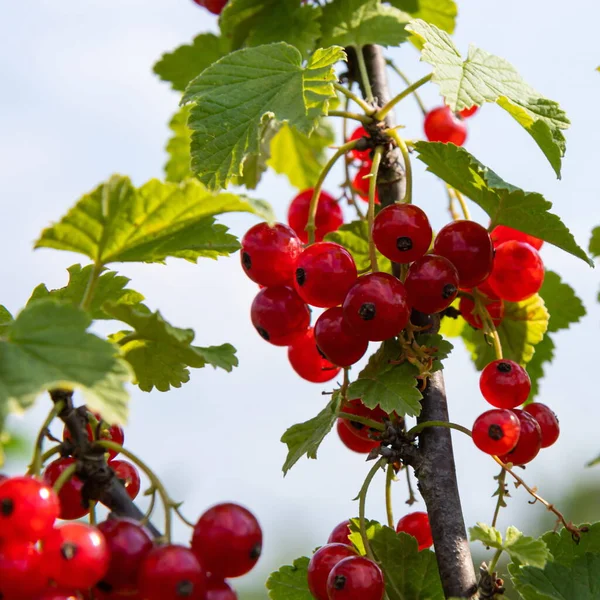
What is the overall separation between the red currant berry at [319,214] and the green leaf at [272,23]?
0.30 m

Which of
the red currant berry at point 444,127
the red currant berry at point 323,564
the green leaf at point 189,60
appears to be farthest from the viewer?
the green leaf at point 189,60

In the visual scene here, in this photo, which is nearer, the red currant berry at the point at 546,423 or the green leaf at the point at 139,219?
the green leaf at the point at 139,219

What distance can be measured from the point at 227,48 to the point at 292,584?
1.35 meters

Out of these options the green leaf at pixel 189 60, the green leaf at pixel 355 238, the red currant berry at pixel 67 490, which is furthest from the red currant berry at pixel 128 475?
the green leaf at pixel 189 60

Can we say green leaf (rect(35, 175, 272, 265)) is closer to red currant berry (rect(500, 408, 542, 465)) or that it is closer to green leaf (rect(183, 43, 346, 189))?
green leaf (rect(183, 43, 346, 189))

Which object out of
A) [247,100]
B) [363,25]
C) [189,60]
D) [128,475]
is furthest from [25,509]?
[189,60]

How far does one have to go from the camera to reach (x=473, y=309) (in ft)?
5.01

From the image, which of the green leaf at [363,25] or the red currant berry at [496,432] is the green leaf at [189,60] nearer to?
the green leaf at [363,25]

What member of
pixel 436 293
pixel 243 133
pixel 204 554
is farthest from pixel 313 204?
pixel 204 554

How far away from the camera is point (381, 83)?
71.1 inches

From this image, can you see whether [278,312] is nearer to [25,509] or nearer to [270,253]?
[270,253]

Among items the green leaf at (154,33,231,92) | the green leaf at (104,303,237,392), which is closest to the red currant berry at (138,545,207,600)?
the green leaf at (104,303,237,392)

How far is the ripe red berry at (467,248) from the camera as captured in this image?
4.53ft

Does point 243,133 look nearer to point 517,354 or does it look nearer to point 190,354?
point 190,354
